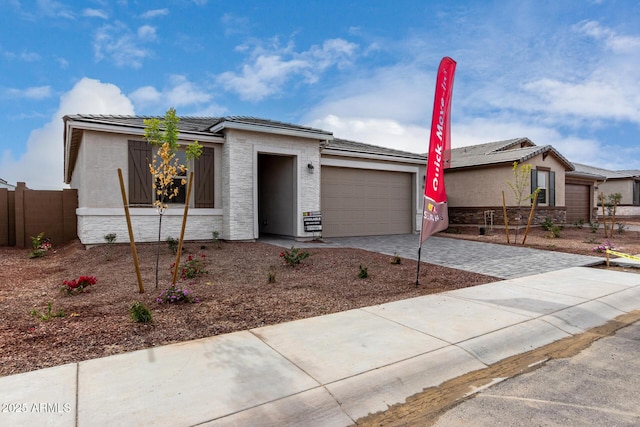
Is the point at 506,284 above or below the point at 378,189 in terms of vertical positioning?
below

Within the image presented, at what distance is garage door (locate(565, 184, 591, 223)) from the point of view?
2330 cm

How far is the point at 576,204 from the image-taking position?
78.4ft

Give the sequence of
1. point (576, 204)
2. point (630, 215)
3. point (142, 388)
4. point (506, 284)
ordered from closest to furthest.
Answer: point (142, 388)
point (506, 284)
point (576, 204)
point (630, 215)

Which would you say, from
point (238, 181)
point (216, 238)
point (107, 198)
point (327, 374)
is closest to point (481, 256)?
point (238, 181)

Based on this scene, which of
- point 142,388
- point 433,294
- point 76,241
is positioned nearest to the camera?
point 142,388

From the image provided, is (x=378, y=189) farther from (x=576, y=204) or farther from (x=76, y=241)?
(x=576, y=204)

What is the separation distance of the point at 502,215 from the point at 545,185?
139 inches

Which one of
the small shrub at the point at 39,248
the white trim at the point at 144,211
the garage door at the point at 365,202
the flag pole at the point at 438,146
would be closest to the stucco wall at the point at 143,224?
the white trim at the point at 144,211

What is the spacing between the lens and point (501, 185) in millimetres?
18703

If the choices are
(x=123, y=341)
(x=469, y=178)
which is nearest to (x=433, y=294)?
(x=123, y=341)

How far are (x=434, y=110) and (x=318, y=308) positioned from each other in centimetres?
403

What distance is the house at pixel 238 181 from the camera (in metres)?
10.6

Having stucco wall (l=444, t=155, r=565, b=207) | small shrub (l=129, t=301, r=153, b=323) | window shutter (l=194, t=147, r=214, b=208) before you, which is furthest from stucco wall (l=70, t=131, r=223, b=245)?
stucco wall (l=444, t=155, r=565, b=207)

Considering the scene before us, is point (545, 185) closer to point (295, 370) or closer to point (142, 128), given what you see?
point (142, 128)
